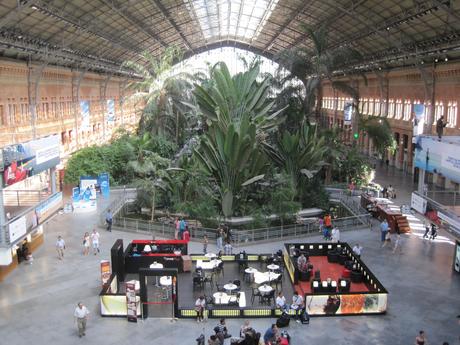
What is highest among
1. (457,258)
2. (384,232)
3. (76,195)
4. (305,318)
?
(76,195)

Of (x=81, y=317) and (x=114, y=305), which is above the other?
(x=81, y=317)

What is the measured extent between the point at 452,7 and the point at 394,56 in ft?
44.4

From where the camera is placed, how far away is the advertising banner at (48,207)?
1702 centimetres

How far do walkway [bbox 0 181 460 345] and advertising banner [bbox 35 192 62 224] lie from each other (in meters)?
2.24

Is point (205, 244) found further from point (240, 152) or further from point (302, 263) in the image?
point (240, 152)

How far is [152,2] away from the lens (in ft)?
127

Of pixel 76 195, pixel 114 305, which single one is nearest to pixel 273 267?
pixel 114 305

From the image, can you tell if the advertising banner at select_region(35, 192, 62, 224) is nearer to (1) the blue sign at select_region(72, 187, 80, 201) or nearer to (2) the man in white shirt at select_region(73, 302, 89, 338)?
(2) the man in white shirt at select_region(73, 302, 89, 338)

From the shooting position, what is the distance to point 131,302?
14.2 m

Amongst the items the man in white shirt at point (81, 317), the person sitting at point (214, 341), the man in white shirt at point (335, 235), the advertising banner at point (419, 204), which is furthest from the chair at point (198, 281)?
the advertising banner at point (419, 204)

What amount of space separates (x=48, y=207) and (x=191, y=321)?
7169mm

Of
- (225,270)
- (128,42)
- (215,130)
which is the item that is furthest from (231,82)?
(128,42)

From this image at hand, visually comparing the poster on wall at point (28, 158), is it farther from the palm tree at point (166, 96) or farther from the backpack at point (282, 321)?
the palm tree at point (166, 96)

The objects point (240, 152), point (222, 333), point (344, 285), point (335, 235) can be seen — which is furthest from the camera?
point (240, 152)
